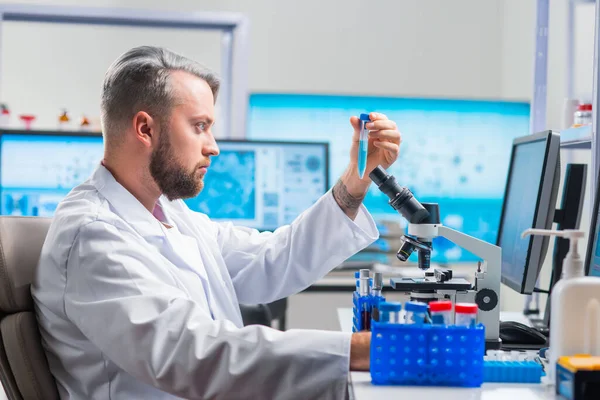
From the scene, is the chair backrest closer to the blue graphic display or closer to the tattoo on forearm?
the tattoo on forearm

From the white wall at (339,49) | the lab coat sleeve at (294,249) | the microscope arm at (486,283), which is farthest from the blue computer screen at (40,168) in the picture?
the microscope arm at (486,283)

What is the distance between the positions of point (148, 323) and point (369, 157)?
677 mm

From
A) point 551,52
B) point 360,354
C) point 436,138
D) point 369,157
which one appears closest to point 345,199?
point 369,157

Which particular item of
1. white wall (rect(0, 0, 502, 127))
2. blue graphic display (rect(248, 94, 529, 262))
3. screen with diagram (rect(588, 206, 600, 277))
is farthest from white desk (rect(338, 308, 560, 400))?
white wall (rect(0, 0, 502, 127))

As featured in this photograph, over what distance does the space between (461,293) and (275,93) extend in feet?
9.93

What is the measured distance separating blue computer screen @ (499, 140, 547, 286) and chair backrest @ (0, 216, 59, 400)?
0.99 m

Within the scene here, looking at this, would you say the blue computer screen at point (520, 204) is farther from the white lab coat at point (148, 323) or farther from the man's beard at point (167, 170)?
the man's beard at point (167, 170)

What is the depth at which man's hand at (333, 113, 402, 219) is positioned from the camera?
1335 mm

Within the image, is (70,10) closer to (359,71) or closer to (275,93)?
(275,93)

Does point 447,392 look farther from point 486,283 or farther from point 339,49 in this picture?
point 339,49

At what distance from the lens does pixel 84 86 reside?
14.1 feet

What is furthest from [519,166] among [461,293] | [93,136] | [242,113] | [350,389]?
[93,136]

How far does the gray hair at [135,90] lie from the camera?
4.28 ft

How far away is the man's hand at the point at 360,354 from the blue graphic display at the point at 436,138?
316 cm
